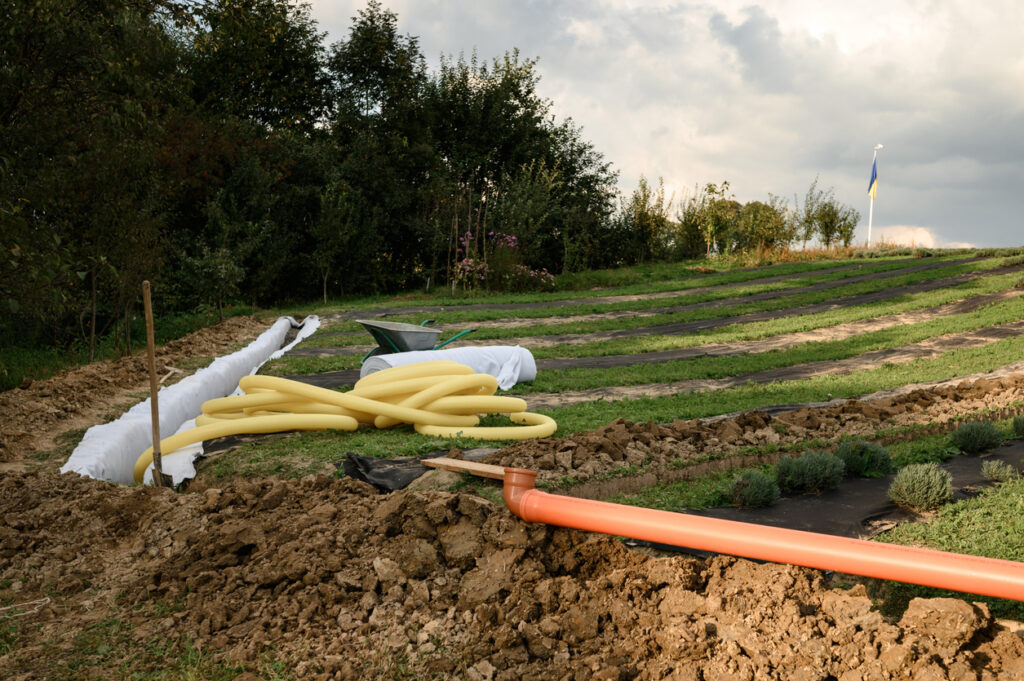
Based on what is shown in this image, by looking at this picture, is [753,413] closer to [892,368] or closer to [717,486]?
[717,486]

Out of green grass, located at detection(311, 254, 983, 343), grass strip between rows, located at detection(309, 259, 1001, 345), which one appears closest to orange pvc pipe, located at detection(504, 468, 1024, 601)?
grass strip between rows, located at detection(309, 259, 1001, 345)

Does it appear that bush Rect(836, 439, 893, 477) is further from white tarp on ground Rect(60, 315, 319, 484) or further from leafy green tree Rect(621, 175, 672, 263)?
leafy green tree Rect(621, 175, 672, 263)

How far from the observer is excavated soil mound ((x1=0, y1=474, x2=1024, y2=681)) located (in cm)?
212

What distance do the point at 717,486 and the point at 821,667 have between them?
1679 mm

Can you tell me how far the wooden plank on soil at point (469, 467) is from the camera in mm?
3402

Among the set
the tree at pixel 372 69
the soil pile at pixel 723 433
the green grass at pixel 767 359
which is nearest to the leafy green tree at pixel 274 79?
the tree at pixel 372 69

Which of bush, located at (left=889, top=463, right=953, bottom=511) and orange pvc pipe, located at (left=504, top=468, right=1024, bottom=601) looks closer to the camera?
orange pvc pipe, located at (left=504, top=468, right=1024, bottom=601)

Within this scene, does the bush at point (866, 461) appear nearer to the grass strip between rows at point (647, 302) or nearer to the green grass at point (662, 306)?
the green grass at point (662, 306)

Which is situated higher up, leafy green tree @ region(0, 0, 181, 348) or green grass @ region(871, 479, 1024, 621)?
leafy green tree @ region(0, 0, 181, 348)

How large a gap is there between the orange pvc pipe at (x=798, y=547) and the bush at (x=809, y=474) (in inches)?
57.7

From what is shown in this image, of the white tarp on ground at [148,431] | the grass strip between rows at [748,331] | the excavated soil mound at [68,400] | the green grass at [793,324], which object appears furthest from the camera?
the green grass at [793,324]

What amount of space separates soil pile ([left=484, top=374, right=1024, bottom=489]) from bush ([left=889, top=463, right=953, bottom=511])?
853 millimetres

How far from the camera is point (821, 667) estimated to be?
2051 millimetres

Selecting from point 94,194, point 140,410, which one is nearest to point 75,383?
point 140,410
